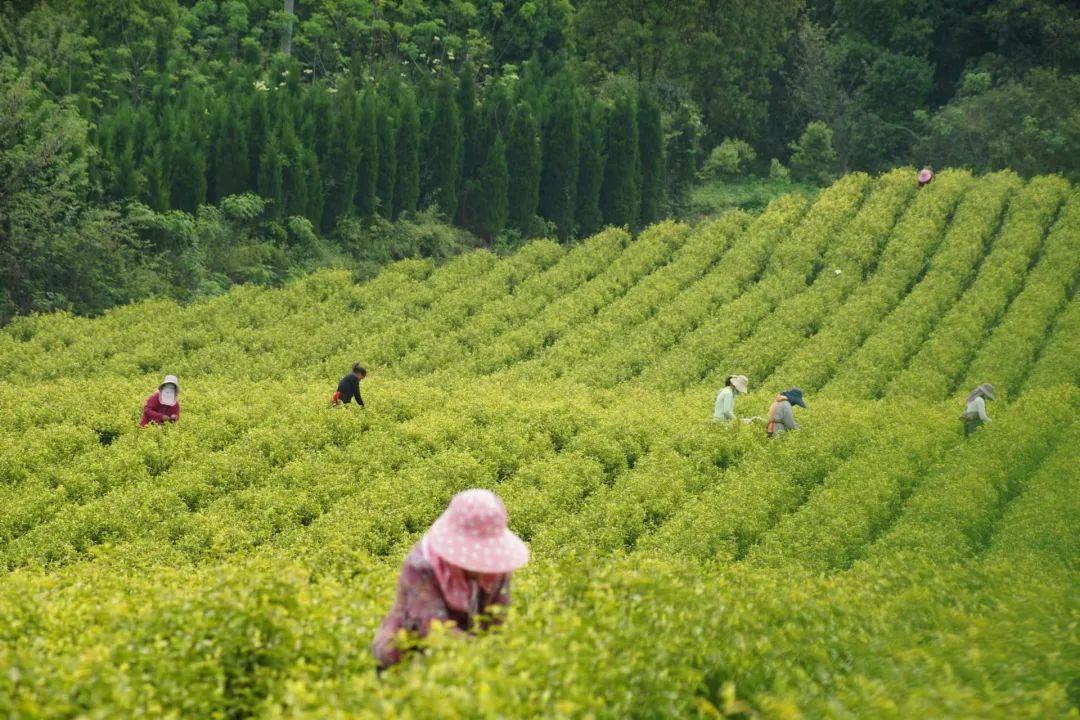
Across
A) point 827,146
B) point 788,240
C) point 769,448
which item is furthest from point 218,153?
point 827,146

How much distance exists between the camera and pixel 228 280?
1375 inches

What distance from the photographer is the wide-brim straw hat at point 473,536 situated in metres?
6.66

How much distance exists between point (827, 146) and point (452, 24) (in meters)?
17.1

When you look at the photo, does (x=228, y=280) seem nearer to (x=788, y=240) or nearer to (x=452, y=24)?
(x=788, y=240)

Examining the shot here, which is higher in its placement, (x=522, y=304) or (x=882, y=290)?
(x=882, y=290)

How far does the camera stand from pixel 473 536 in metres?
6.70

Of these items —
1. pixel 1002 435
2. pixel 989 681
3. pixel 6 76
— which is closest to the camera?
pixel 989 681

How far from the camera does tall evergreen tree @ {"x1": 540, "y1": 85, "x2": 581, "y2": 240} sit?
144 feet

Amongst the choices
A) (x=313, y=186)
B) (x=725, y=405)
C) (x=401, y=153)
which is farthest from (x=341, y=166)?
(x=725, y=405)

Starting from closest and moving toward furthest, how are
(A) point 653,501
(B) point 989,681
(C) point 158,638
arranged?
(C) point 158,638 → (B) point 989,681 → (A) point 653,501

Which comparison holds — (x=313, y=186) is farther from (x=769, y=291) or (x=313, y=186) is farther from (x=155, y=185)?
(x=769, y=291)

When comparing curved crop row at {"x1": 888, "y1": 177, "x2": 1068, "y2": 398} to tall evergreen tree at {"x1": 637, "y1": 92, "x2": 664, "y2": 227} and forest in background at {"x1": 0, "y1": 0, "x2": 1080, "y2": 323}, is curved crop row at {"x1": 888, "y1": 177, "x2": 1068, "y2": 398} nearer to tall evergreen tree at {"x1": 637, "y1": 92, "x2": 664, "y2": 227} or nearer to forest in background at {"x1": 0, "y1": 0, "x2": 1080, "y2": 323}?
forest in background at {"x1": 0, "y1": 0, "x2": 1080, "y2": 323}

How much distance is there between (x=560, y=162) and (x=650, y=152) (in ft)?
14.1

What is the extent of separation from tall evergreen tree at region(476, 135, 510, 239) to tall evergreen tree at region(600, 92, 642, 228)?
4.67 meters
